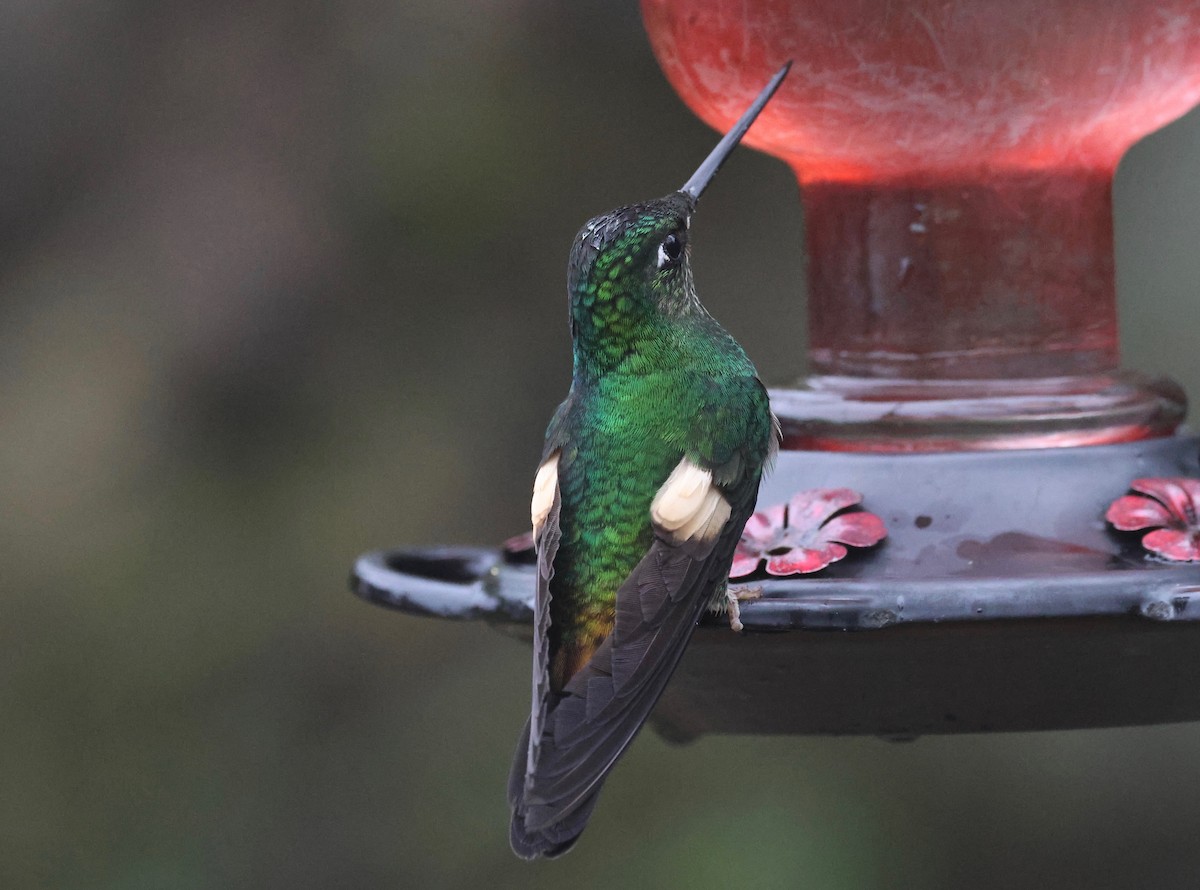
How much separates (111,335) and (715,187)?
149 centimetres

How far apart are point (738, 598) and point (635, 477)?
8.7 inches

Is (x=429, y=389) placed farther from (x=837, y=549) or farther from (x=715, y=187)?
(x=837, y=549)

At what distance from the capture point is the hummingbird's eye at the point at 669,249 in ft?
6.27

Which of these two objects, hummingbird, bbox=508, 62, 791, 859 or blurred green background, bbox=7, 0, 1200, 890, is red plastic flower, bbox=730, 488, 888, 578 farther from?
blurred green background, bbox=7, 0, 1200, 890

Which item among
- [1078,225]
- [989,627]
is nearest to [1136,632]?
[989,627]

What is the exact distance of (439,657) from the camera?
438 cm

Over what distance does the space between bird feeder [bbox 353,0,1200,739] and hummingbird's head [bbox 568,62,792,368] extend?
0.68 ft

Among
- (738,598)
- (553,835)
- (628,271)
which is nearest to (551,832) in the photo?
(553,835)

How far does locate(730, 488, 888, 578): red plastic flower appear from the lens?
181cm

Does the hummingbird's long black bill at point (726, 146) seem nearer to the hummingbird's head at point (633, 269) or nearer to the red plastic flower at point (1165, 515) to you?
the hummingbird's head at point (633, 269)

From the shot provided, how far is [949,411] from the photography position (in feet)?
6.73

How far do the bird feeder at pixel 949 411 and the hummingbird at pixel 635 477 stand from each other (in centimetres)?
7

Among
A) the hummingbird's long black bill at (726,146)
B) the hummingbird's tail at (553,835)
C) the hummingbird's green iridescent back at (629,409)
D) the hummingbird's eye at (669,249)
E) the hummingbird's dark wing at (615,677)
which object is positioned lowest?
the hummingbird's tail at (553,835)

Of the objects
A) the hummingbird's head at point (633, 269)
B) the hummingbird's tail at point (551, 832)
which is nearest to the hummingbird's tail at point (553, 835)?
the hummingbird's tail at point (551, 832)
